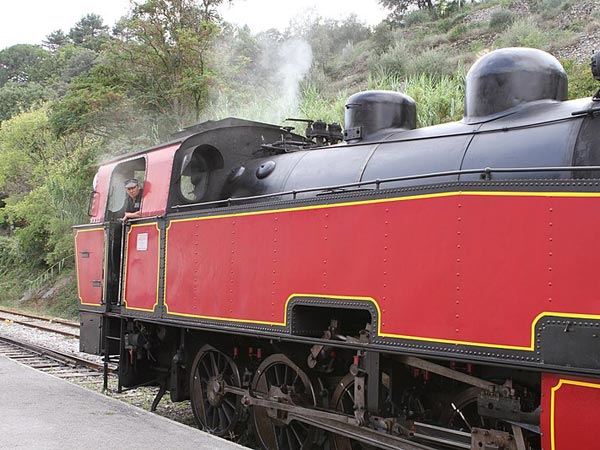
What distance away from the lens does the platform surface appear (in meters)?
4.62

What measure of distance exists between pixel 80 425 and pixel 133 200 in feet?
9.83

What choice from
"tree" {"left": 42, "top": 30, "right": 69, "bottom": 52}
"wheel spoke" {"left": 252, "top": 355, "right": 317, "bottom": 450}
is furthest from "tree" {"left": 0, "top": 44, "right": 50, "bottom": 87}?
"wheel spoke" {"left": 252, "top": 355, "right": 317, "bottom": 450}

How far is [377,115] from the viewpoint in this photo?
5621 mm

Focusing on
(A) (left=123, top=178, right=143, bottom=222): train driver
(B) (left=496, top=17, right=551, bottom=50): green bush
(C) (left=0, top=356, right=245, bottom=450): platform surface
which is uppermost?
(B) (left=496, top=17, right=551, bottom=50): green bush

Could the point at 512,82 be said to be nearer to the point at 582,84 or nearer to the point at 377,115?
the point at 377,115

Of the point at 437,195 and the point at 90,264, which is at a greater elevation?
the point at 437,195

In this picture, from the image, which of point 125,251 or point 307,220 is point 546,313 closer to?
point 307,220

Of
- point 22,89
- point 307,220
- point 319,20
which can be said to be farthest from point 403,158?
point 22,89

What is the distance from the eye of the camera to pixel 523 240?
3264 millimetres

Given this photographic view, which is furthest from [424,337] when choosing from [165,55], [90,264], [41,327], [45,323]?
[165,55]

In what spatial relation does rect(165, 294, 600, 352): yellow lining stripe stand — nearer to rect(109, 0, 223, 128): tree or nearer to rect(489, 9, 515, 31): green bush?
rect(109, 0, 223, 128): tree

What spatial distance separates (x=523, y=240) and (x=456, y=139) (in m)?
1.33

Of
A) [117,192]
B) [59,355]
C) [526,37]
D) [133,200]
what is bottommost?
[59,355]

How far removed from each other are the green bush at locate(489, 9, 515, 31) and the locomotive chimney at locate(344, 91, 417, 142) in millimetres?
23210
